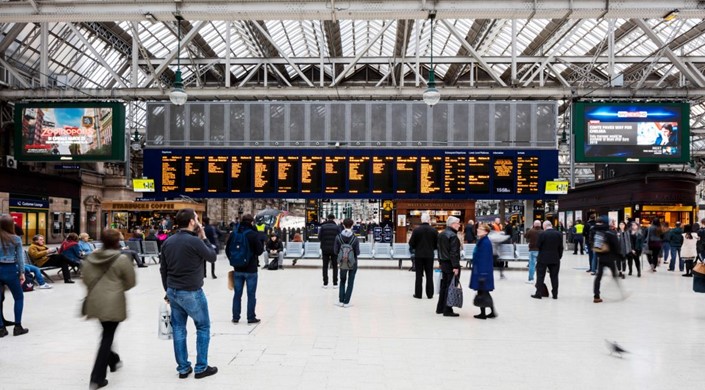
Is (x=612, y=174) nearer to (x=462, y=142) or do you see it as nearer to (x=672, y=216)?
(x=672, y=216)

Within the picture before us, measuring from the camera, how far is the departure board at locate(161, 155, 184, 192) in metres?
21.3

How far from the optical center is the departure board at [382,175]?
69.1 ft

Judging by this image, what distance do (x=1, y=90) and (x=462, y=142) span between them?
17.8 m

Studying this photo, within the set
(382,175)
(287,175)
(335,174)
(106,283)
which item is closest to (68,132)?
(287,175)

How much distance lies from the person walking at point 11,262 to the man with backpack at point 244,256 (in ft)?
8.47

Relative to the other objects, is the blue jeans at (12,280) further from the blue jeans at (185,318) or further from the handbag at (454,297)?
the handbag at (454,297)

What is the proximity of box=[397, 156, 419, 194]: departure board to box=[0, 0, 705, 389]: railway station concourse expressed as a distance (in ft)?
0.24

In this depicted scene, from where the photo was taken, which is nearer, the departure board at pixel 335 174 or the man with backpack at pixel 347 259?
the man with backpack at pixel 347 259

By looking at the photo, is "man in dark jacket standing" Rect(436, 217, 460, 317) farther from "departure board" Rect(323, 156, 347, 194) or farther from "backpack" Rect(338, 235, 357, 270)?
"departure board" Rect(323, 156, 347, 194)

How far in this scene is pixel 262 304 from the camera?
9.94 meters

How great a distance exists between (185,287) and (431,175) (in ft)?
53.8

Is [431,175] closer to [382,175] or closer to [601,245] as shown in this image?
[382,175]

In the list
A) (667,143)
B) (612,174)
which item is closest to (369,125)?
(667,143)

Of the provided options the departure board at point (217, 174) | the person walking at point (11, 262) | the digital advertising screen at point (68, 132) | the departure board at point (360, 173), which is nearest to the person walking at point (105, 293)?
the person walking at point (11, 262)
